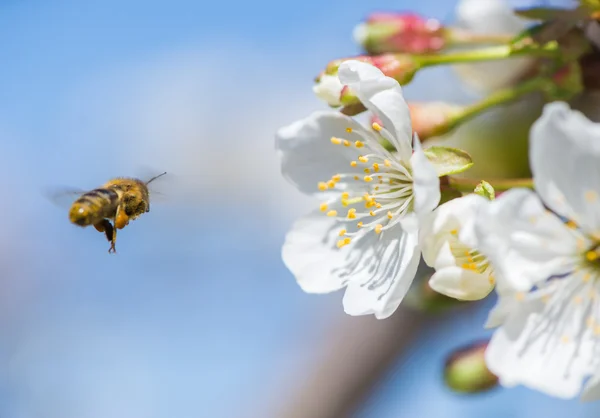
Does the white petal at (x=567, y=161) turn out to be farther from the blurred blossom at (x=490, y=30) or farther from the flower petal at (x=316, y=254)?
the blurred blossom at (x=490, y=30)

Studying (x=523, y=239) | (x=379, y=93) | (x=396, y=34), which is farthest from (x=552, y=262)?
(x=396, y=34)

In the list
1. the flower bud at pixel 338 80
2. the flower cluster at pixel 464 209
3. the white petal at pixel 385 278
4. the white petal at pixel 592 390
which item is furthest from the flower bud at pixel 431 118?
the white petal at pixel 592 390

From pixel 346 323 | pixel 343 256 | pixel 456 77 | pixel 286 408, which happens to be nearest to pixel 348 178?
pixel 343 256

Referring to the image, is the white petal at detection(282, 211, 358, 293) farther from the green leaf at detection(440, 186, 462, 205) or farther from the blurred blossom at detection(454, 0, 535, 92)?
the blurred blossom at detection(454, 0, 535, 92)

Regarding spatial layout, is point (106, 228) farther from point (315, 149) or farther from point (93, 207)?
point (315, 149)

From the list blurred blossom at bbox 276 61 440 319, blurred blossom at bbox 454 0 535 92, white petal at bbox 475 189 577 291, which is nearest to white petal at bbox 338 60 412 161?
blurred blossom at bbox 276 61 440 319

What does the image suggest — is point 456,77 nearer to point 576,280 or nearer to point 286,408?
point 576,280
